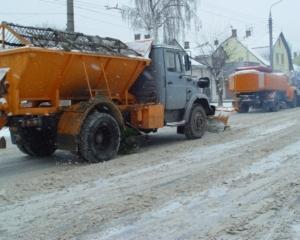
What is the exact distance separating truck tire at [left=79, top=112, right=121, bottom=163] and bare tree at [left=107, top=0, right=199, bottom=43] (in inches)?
969

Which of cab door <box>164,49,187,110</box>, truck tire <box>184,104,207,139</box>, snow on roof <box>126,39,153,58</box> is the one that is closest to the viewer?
snow on roof <box>126,39,153,58</box>

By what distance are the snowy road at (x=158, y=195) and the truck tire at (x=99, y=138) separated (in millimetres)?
261

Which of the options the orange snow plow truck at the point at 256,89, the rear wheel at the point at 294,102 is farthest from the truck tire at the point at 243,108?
the rear wheel at the point at 294,102

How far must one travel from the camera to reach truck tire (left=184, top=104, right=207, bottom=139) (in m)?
12.3

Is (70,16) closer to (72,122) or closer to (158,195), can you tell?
(72,122)

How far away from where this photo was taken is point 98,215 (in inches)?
219

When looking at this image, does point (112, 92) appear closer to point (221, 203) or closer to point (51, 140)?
point (51, 140)

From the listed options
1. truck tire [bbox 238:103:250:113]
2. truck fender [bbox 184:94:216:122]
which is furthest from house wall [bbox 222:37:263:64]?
truck fender [bbox 184:94:216:122]

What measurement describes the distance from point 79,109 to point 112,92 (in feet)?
5.69

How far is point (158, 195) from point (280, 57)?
185 feet

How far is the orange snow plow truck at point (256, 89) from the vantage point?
2416 centimetres

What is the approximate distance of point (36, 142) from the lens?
33.7 ft

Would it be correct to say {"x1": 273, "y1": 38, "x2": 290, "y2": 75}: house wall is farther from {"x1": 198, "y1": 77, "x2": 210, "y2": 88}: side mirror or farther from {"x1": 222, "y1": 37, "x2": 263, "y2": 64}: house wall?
{"x1": 198, "y1": 77, "x2": 210, "y2": 88}: side mirror

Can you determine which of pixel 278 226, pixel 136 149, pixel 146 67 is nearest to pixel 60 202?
pixel 278 226
